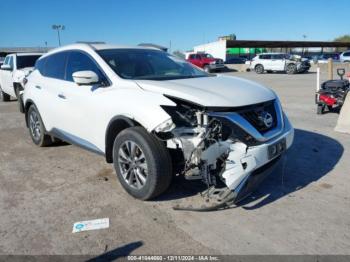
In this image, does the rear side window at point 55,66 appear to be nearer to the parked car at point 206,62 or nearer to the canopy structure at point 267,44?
the parked car at point 206,62

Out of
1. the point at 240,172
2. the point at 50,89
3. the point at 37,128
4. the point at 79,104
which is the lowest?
the point at 37,128

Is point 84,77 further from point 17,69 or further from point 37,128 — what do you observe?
point 17,69

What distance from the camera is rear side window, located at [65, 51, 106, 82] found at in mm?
4613

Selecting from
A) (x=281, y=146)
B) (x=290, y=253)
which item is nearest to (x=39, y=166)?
(x=281, y=146)

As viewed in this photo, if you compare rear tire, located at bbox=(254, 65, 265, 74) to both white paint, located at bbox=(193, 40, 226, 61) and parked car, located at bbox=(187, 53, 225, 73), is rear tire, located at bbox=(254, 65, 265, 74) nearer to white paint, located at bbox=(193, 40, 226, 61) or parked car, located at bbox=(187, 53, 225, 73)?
parked car, located at bbox=(187, 53, 225, 73)

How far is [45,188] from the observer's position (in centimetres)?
456

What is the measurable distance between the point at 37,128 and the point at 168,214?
3.70 meters

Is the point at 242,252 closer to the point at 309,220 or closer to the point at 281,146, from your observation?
the point at 309,220

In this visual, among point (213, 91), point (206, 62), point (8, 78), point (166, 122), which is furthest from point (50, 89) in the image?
point (206, 62)

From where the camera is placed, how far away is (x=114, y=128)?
14.1ft

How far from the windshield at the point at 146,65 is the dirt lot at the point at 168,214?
1.43 m

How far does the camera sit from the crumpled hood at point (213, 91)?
142 inches

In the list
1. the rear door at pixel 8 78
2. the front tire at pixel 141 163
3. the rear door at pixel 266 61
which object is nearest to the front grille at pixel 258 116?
the front tire at pixel 141 163

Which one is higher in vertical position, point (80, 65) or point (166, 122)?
point (80, 65)
